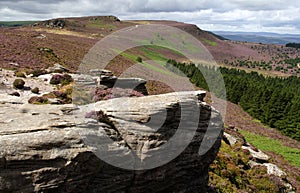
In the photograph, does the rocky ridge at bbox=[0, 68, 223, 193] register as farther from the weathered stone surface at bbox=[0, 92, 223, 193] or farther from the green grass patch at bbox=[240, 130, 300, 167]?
the green grass patch at bbox=[240, 130, 300, 167]

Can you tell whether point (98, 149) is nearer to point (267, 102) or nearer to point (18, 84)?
point (18, 84)

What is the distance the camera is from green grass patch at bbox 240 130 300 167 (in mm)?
43612

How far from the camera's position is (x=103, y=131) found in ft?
48.8

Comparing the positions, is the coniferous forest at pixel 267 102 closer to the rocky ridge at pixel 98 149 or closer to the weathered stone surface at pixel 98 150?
the weathered stone surface at pixel 98 150

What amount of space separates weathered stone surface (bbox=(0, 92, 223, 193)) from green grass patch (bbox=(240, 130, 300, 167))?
3054 centimetres

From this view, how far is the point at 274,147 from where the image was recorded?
158ft

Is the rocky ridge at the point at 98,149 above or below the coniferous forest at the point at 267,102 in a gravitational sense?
above

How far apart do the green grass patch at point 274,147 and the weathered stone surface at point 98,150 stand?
3054 centimetres

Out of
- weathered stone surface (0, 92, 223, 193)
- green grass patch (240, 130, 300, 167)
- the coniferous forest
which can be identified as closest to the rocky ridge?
weathered stone surface (0, 92, 223, 193)

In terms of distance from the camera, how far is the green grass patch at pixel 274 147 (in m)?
43.6

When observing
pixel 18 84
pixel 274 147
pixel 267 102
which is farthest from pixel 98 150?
pixel 267 102

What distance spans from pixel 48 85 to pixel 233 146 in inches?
976

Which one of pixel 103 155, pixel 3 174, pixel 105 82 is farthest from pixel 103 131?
pixel 105 82

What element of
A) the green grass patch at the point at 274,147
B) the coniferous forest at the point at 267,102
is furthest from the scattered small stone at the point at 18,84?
the coniferous forest at the point at 267,102
